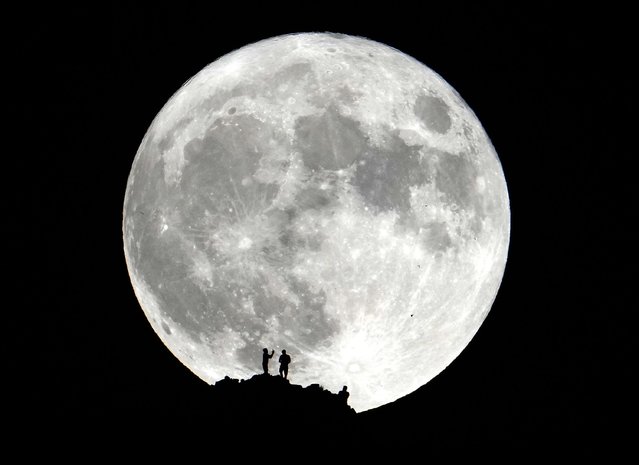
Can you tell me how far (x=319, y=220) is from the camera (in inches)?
279

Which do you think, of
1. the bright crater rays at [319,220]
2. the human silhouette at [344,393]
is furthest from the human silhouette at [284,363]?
the human silhouette at [344,393]

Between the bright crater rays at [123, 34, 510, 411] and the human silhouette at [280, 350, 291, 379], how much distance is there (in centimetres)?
9

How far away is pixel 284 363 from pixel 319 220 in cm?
143

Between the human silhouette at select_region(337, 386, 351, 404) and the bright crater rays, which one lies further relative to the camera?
the human silhouette at select_region(337, 386, 351, 404)

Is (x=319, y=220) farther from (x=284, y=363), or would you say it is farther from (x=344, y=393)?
(x=344, y=393)

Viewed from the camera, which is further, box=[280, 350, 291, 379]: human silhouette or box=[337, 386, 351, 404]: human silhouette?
box=[337, 386, 351, 404]: human silhouette

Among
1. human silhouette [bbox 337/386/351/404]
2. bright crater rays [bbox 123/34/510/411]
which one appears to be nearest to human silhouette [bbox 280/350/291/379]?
bright crater rays [bbox 123/34/510/411]

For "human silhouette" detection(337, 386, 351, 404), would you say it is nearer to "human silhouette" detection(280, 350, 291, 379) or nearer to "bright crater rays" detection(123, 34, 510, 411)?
"bright crater rays" detection(123, 34, 510, 411)

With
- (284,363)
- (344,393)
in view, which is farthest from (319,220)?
(344,393)

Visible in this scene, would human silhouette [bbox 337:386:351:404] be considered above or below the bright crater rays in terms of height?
below

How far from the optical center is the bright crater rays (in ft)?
23.5

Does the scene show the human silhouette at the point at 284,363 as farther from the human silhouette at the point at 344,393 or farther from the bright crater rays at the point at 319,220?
the human silhouette at the point at 344,393

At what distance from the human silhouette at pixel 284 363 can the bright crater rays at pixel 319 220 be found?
0.28 ft

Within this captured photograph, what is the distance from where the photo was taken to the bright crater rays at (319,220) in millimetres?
7148
